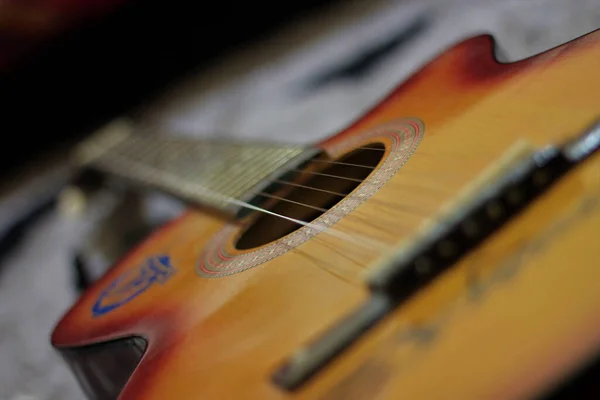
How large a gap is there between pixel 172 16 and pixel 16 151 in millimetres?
560

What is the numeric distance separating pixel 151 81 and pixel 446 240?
1.31 meters

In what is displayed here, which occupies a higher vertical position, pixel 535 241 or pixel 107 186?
pixel 107 186

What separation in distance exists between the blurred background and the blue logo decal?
16 cm

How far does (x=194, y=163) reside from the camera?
80 centimetres

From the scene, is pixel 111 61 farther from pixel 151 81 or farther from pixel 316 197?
pixel 316 197

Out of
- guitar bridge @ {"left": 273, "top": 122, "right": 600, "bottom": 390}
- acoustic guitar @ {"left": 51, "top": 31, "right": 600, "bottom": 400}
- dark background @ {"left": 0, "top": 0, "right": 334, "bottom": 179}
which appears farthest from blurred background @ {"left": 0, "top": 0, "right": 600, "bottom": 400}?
guitar bridge @ {"left": 273, "top": 122, "right": 600, "bottom": 390}

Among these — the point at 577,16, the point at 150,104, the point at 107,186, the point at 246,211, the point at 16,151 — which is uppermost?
the point at 16,151

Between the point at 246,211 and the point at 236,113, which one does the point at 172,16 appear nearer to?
the point at 236,113

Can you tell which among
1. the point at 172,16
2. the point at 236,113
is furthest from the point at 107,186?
the point at 172,16

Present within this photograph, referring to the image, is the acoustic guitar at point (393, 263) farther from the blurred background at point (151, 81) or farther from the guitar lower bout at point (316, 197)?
the blurred background at point (151, 81)

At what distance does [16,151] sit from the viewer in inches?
59.3

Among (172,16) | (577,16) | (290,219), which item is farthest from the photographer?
(172,16)

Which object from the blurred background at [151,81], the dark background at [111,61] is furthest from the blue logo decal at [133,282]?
the dark background at [111,61]

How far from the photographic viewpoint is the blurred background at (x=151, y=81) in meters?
0.87
